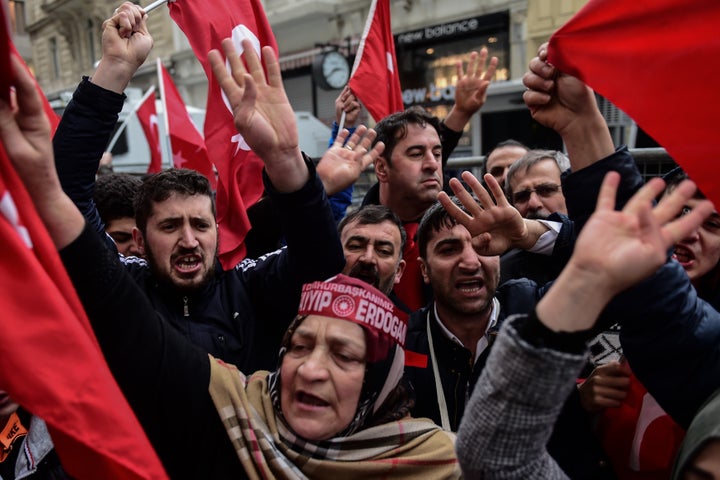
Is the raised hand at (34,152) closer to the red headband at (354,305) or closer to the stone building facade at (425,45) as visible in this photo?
the red headband at (354,305)

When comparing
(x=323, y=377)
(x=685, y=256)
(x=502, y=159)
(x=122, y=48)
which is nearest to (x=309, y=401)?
(x=323, y=377)

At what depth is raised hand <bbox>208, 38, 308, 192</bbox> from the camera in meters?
1.69

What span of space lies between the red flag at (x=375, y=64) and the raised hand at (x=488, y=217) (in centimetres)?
197

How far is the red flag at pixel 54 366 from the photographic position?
1.10 m

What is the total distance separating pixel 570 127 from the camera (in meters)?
1.67

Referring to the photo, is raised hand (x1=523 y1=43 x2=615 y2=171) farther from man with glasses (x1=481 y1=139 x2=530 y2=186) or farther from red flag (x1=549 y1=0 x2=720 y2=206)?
man with glasses (x1=481 y1=139 x2=530 y2=186)

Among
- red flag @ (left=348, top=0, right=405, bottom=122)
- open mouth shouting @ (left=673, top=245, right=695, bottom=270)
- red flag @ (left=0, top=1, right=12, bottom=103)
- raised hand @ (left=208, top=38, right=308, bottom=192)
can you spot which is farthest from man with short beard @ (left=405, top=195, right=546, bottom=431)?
red flag @ (left=348, top=0, right=405, bottom=122)

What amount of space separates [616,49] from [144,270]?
6.29 ft

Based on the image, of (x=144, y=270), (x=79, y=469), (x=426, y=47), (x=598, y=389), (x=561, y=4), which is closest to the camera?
(x=79, y=469)

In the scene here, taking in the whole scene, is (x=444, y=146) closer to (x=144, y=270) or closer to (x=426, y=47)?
(x=144, y=270)

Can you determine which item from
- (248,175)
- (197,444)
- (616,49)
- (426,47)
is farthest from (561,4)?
(197,444)

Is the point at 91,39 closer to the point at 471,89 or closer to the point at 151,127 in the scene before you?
the point at 151,127

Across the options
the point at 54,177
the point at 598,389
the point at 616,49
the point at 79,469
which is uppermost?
the point at 616,49

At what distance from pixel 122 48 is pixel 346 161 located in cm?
94
